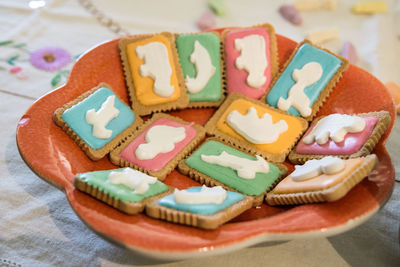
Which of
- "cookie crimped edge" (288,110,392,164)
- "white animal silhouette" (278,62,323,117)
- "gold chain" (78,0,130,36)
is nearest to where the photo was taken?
"cookie crimped edge" (288,110,392,164)

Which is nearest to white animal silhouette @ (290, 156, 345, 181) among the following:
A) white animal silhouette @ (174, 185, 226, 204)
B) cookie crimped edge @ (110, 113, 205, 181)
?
white animal silhouette @ (174, 185, 226, 204)

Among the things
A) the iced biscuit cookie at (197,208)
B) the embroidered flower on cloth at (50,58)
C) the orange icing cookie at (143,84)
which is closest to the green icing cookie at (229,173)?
the iced biscuit cookie at (197,208)

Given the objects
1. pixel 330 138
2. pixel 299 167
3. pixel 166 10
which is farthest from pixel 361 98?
pixel 166 10

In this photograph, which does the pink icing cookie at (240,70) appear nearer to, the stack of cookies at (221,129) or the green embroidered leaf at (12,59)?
the stack of cookies at (221,129)

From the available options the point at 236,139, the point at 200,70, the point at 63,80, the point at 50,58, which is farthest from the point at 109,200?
the point at 50,58

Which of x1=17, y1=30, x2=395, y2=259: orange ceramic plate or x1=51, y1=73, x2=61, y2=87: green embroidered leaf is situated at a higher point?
x1=17, y1=30, x2=395, y2=259: orange ceramic plate

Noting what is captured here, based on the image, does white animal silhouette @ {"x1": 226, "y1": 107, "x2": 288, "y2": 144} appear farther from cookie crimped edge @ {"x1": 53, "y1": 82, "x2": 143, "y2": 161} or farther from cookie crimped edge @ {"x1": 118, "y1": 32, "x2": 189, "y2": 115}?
cookie crimped edge @ {"x1": 53, "y1": 82, "x2": 143, "y2": 161}

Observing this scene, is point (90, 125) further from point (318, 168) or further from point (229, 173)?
point (318, 168)
